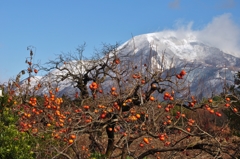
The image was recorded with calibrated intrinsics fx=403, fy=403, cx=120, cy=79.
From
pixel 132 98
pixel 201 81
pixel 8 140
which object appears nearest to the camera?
pixel 8 140

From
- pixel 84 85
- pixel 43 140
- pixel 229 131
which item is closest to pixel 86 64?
pixel 84 85

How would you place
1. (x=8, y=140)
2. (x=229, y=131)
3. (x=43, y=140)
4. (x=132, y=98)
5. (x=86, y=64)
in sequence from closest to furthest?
(x=8, y=140)
(x=132, y=98)
(x=43, y=140)
(x=229, y=131)
(x=86, y=64)

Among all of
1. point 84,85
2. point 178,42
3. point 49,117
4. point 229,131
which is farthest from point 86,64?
point 178,42

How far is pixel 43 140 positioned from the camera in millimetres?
7281

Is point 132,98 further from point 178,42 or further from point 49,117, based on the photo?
point 178,42

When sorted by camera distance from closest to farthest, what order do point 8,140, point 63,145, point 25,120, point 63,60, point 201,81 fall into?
point 8,140 → point 63,145 → point 25,120 → point 201,81 → point 63,60

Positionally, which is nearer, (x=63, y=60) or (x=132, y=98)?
(x=132, y=98)

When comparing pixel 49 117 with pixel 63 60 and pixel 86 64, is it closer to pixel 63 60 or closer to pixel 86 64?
pixel 86 64

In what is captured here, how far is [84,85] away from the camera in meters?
16.7

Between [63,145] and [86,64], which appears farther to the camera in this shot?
[86,64]

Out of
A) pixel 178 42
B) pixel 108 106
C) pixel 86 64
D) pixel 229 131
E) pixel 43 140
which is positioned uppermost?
pixel 178 42

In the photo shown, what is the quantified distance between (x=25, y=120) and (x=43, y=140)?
1.84m

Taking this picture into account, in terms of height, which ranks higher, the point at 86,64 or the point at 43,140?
the point at 86,64

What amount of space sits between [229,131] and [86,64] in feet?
23.3
